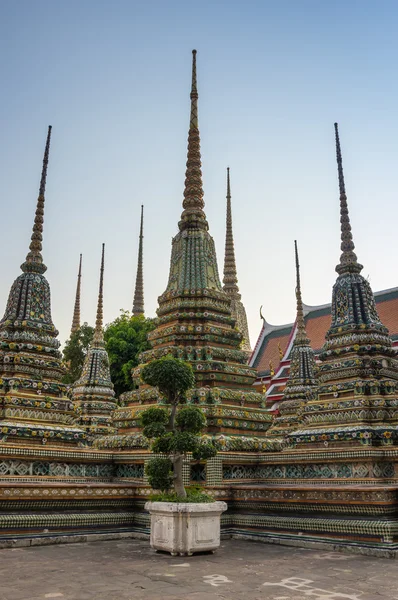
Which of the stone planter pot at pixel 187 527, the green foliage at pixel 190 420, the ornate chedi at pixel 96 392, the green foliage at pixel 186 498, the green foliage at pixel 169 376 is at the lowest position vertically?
the stone planter pot at pixel 187 527

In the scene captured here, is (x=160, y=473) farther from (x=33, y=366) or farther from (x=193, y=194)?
(x=193, y=194)

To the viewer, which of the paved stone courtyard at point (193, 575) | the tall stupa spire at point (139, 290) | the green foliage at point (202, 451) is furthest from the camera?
the tall stupa spire at point (139, 290)

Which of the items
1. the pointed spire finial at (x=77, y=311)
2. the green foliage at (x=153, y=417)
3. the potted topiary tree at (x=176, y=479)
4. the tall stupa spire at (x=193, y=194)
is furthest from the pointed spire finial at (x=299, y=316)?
the pointed spire finial at (x=77, y=311)

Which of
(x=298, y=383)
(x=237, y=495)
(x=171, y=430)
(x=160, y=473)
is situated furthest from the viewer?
(x=298, y=383)

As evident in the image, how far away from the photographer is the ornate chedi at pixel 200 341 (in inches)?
443

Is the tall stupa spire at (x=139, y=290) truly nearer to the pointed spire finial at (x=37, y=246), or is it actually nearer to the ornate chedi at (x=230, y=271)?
the ornate chedi at (x=230, y=271)

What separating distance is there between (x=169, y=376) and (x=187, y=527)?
6.87 ft

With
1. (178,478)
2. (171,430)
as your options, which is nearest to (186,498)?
(178,478)

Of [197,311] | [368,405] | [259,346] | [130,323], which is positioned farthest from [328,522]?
[259,346]

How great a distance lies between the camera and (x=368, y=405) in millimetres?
10953

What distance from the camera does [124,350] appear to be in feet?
92.4

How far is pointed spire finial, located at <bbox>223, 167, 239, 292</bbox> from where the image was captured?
2948cm

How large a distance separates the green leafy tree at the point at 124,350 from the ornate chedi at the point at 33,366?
14594mm

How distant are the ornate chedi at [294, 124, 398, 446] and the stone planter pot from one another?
3.95 meters
